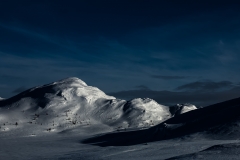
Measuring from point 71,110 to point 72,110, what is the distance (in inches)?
8.6

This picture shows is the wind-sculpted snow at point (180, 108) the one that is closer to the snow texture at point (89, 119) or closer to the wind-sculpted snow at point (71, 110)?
the snow texture at point (89, 119)

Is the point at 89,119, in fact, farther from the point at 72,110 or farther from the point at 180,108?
the point at 180,108

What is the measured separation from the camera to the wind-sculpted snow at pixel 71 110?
5925cm

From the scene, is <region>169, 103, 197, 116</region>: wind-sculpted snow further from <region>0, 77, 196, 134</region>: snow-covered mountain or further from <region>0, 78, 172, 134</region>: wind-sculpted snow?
<region>0, 78, 172, 134</region>: wind-sculpted snow

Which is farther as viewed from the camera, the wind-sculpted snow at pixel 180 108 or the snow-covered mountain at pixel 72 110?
the wind-sculpted snow at pixel 180 108

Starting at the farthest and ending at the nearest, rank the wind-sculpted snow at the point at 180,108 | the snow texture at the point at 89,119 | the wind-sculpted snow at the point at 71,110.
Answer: the wind-sculpted snow at the point at 180,108 → the wind-sculpted snow at the point at 71,110 → the snow texture at the point at 89,119

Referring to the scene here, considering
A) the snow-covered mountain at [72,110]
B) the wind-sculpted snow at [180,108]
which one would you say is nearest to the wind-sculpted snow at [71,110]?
the snow-covered mountain at [72,110]

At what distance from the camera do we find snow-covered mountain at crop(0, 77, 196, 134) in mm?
59281

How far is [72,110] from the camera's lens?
6538cm

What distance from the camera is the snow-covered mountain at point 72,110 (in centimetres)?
5928

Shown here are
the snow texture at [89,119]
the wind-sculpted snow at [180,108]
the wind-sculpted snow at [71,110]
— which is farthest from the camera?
the wind-sculpted snow at [180,108]

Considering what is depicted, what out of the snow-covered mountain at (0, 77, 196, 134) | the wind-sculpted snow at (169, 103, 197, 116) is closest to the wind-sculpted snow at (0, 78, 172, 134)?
the snow-covered mountain at (0, 77, 196, 134)

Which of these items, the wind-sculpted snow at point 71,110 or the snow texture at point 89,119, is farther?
the wind-sculpted snow at point 71,110

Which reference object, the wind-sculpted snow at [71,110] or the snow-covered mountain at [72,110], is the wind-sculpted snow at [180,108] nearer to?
the snow-covered mountain at [72,110]
